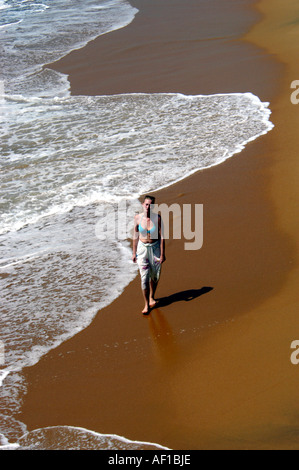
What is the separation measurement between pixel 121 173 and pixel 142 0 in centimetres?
1738

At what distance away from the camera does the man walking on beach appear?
6762 mm

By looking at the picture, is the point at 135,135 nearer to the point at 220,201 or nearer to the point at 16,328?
the point at 220,201

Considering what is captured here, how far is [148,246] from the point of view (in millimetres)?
6766

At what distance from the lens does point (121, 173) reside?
1077cm

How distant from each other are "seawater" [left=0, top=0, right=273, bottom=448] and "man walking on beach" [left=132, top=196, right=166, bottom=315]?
27.6 inches

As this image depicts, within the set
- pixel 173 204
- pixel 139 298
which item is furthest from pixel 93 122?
pixel 139 298

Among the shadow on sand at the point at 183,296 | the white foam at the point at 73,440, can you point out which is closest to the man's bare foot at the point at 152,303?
the shadow on sand at the point at 183,296

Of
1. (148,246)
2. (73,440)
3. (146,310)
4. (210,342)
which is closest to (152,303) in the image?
(146,310)

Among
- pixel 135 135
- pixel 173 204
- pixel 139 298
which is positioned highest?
Answer: pixel 135 135

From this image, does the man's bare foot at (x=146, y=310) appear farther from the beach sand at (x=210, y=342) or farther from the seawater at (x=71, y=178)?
the seawater at (x=71, y=178)

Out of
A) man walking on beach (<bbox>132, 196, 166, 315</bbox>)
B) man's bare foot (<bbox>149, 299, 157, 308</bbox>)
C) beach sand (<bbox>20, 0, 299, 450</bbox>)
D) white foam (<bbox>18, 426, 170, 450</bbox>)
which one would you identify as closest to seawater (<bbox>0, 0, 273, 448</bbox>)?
white foam (<bbox>18, 426, 170, 450</bbox>)

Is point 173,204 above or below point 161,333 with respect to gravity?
above

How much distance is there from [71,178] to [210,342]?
17.8 feet

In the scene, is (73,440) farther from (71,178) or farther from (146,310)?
(71,178)
